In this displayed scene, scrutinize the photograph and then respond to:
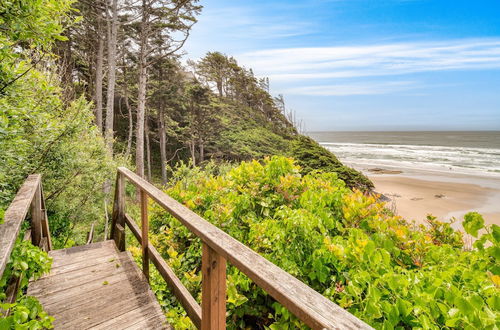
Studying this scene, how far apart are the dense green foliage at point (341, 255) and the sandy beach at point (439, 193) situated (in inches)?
364

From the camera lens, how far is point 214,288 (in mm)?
1201

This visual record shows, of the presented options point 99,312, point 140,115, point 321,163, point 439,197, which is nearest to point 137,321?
point 99,312

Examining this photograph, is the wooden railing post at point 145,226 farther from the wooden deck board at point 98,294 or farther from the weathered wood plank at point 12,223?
the weathered wood plank at point 12,223

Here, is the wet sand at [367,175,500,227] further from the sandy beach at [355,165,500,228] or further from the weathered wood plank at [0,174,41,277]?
the weathered wood plank at [0,174,41,277]

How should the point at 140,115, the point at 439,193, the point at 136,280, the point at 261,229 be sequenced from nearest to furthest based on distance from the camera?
1. the point at 261,229
2. the point at 136,280
3. the point at 140,115
4. the point at 439,193

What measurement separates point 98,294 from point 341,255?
2.31m

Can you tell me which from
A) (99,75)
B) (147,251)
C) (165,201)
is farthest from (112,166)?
(99,75)

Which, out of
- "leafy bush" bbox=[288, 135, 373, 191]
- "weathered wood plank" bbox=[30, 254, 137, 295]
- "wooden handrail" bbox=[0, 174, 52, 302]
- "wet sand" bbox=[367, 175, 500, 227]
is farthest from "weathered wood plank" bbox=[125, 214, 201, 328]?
Result: "wet sand" bbox=[367, 175, 500, 227]

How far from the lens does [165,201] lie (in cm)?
195

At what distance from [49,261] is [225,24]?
14634 millimetres

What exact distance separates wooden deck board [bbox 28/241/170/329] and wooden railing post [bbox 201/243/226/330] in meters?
1.08

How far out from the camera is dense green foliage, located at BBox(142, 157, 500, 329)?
1.21 metres

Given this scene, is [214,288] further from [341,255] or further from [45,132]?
[45,132]

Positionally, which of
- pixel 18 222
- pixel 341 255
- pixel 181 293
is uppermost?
pixel 18 222
